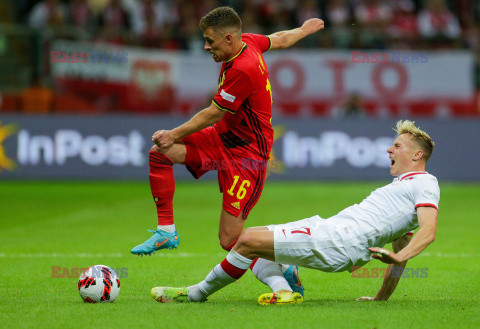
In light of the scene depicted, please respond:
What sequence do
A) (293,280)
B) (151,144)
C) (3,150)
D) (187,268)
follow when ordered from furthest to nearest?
(151,144), (3,150), (187,268), (293,280)

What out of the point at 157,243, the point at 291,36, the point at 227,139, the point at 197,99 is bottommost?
the point at 197,99

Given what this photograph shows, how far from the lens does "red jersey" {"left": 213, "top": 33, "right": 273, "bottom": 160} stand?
6.75 m

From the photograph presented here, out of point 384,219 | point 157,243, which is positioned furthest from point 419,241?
point 157,243

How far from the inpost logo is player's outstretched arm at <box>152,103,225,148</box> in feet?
38.7

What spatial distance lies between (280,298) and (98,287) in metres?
1.47

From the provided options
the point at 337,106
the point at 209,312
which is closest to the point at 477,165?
the point at 337,106

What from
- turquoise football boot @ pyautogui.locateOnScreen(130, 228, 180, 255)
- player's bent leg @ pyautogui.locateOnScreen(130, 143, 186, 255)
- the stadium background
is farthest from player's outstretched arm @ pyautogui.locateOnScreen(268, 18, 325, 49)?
the stadium background

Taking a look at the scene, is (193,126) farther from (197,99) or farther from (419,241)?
(197,99)

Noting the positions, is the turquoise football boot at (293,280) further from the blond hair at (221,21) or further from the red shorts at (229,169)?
the blond hair at (221,21)

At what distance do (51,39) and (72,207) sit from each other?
4984 millimetres

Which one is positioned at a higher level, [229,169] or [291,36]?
[291,36]

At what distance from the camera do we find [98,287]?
20.4 feet

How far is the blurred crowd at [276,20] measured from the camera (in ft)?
60.2

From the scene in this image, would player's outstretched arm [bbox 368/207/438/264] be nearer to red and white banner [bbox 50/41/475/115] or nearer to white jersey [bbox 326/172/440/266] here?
white jersey [bbox 326/172/440/266]
